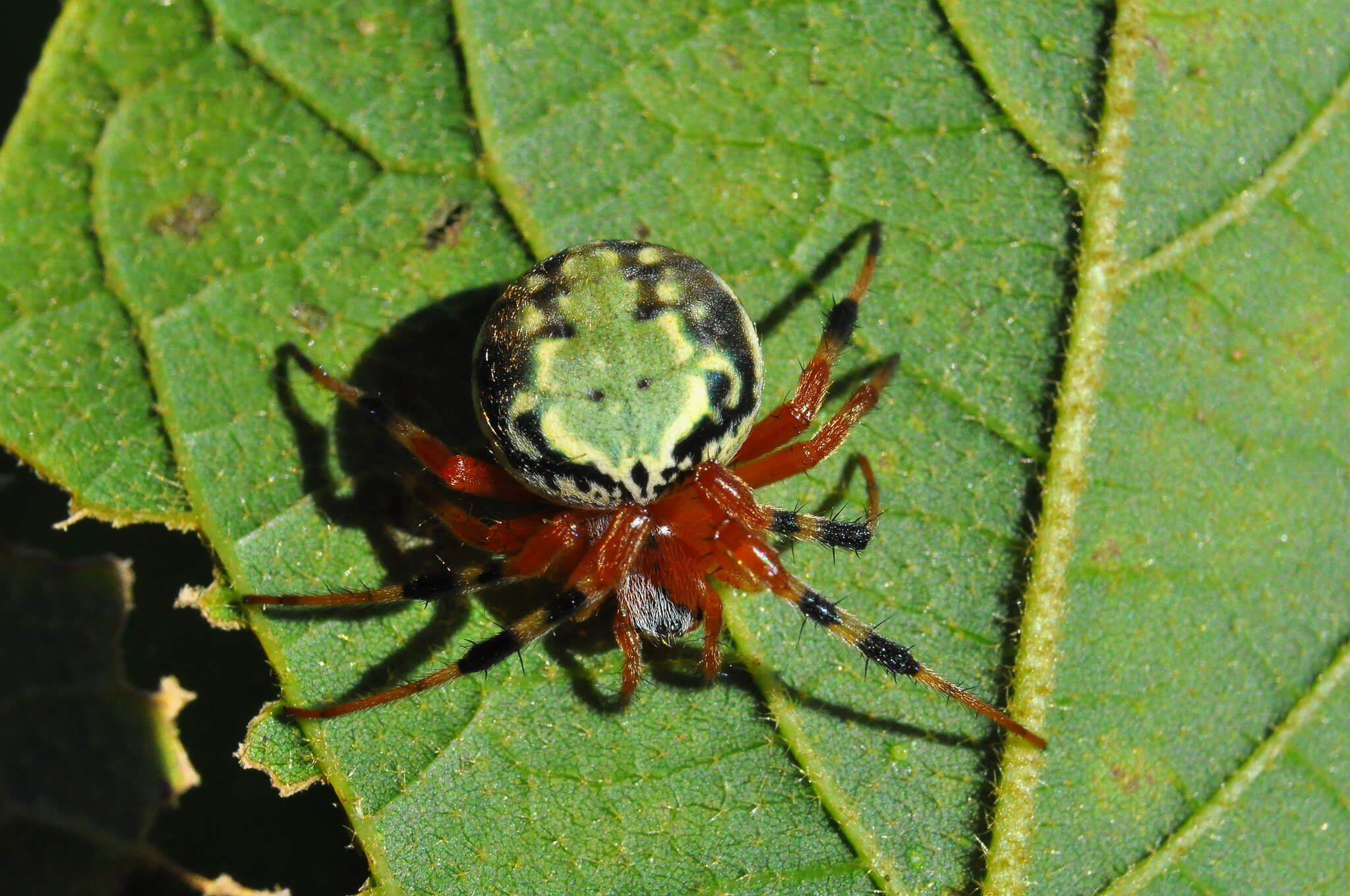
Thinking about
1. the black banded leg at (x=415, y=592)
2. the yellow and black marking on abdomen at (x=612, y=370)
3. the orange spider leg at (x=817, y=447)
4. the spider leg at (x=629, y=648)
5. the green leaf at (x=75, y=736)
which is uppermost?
the yellow and black marking on abdomen at (x=612, y=370)

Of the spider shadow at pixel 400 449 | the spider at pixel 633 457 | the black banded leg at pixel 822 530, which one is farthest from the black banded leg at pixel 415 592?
the black banded leg at pixel 822 530

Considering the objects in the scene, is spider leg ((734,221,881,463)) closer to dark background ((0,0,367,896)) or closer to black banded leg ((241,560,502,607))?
black banded leg ((241,560,502,607))

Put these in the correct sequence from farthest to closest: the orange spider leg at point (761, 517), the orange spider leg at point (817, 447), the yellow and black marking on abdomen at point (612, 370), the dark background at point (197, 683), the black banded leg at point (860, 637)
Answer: the dark background at point (197, 683), the orange spider leg at point (817, 447), the orange spider leg at point (761, 517), the black banded leg at point (860, 637), the yellow and black marking on abdomen at point (612, 370)

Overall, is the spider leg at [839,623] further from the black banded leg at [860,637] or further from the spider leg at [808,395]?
the spider leg at [808,395]

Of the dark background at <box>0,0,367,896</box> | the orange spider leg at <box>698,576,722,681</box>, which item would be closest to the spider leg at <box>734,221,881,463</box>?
the orange spider leg at <box>698,576,722,681</box>

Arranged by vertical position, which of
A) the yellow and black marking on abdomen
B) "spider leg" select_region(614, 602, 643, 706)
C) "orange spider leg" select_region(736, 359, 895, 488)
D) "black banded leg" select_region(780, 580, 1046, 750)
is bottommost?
"spider leg" select_region(614, 602, 643, 706)

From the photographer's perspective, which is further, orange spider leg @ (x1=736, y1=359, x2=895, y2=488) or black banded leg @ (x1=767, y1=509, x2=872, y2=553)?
orange spider leg @ (x1=736, y1=359, x2=895, y2=488)

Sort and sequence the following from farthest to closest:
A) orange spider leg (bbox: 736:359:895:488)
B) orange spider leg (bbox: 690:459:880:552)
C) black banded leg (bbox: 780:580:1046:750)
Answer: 1. orange spider leg (bbox: 736:359:895:488)
2. orange spider leg (bbox: 690:459:880:552)
3. black banded leg (bbox: 780:580:1046:750)

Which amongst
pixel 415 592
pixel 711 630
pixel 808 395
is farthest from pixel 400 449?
pixel 808 395

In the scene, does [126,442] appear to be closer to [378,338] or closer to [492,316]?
[378,338]

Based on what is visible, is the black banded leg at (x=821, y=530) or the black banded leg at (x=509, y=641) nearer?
the black banded leg at (x=509, y=641)
